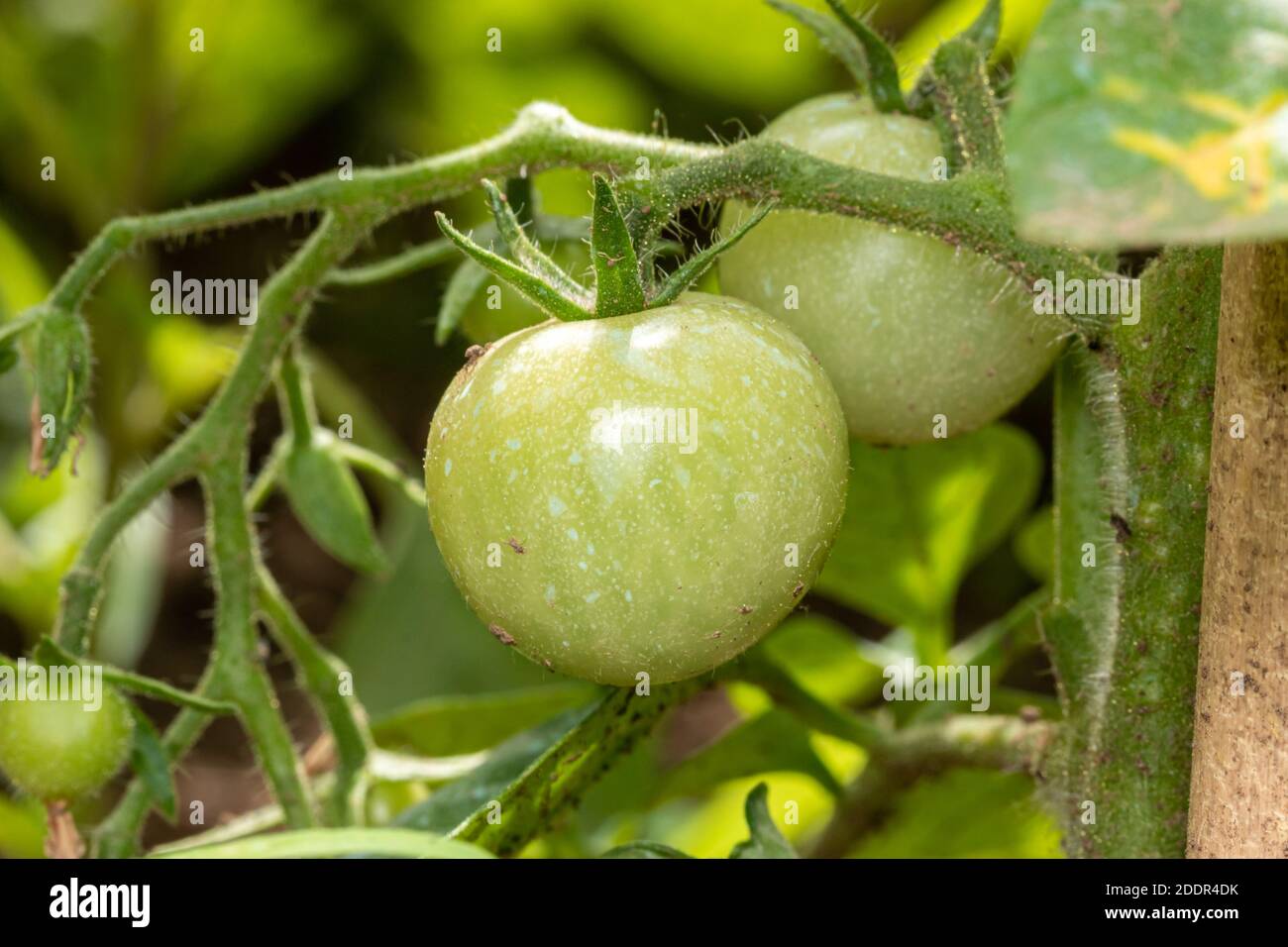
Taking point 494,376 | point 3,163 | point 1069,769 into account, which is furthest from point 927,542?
point 3,163

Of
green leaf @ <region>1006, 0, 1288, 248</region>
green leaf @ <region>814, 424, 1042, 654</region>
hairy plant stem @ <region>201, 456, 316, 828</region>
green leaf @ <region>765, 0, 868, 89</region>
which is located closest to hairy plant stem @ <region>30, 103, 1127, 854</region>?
hairy plant stem @ <region>201, 456, 316, 828</region>

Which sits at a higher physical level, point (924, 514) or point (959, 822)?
point (924, 514)

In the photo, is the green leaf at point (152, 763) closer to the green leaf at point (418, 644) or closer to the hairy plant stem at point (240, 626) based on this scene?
the hairy plant stem at point (240, 626)

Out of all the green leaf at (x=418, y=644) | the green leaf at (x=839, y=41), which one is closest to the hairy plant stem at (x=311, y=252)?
the green leaf at (x=839, y=41)

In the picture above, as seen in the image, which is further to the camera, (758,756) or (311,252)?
(758,756)

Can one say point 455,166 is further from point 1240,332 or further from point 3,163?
point 3,163

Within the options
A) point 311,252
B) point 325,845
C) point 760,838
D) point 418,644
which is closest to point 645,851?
point 760,838

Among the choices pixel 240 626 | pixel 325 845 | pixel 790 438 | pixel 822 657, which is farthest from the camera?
pixel 822 657

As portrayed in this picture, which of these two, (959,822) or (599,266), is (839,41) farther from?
(959,822)
